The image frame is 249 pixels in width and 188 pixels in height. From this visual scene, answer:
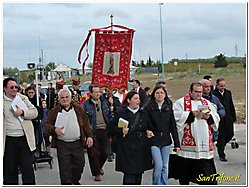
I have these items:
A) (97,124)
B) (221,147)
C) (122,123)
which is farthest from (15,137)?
(221,147)

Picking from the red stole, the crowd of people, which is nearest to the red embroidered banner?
the crowd of people

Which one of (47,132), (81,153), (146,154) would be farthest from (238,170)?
(47,132)

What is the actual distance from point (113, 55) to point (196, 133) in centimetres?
363

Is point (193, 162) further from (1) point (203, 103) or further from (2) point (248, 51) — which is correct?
(2) point (248, 51)

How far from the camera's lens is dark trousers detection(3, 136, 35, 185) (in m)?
6.00

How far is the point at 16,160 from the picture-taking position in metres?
6.09

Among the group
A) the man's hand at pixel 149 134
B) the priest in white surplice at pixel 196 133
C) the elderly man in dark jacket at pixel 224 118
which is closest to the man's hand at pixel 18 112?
the man's hand at pixel 149 134

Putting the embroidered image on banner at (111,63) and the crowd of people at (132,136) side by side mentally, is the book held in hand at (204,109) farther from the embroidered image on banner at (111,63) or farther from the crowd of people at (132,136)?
the embroidered image on banner at (111,63)

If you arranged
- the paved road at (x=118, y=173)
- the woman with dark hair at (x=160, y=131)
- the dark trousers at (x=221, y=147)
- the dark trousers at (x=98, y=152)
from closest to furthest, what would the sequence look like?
the woman with dark hair at (x=160, y=131) → the paved road at (x=118, y=173) → the dark trousers at (x=98, y=152) → the dark trousers at (x=221, y=147)

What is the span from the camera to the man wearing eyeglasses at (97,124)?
25.2 feet

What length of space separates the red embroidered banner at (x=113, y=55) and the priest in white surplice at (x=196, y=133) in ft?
10.3

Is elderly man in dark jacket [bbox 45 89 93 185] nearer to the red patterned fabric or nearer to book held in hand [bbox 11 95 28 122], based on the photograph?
book held in hand [bbox 11 95 28 122]

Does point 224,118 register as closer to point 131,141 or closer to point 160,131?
point 160,131

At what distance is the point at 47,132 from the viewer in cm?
633
